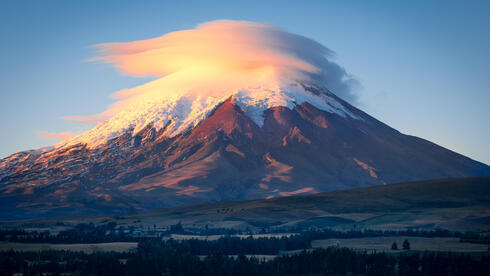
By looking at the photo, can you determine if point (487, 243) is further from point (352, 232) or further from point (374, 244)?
point (352, 232)

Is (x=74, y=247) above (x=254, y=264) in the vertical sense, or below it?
above

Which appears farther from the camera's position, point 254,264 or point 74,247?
point 74,247

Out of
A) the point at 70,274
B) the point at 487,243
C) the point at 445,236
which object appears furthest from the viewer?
the point at 445,236

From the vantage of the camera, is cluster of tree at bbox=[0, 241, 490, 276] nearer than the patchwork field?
Yes

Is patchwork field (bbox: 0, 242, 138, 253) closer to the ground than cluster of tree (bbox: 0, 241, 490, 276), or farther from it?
farther from it

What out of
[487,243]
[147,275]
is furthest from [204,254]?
[487,243]

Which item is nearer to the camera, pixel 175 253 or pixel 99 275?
pixel 99 275

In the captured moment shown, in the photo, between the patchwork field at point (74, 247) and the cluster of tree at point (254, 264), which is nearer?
the cluster of tree at point (254, 264)

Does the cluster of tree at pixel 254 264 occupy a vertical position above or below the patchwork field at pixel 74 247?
below
